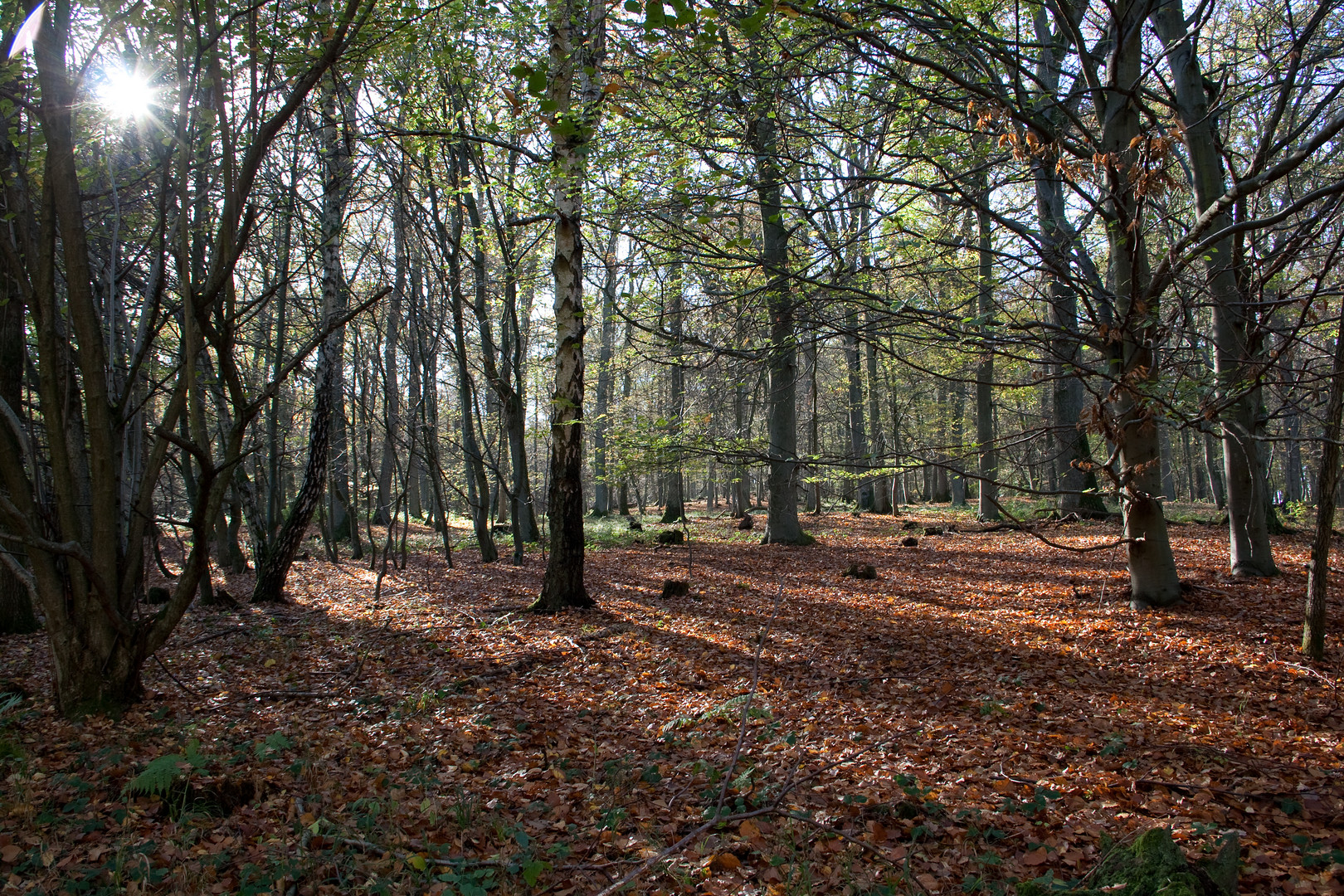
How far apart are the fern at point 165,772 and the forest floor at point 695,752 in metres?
0.02

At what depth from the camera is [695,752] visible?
410 centimetres

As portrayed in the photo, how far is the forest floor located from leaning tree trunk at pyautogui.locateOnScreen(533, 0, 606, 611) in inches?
21.6

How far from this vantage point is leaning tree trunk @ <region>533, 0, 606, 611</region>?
738 centimetres

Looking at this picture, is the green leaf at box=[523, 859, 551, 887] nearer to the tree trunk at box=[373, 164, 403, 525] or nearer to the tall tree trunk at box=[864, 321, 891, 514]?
the tree trunk at box=[373, 164, 403, 525]

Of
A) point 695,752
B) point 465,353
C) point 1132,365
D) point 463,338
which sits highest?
point 463,338

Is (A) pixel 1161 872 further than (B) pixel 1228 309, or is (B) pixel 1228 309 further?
(B) pixel 1228 309

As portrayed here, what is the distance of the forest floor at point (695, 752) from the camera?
9.23ft

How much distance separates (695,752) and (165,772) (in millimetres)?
2679

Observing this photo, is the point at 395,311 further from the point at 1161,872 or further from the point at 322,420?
the point at 1161,872

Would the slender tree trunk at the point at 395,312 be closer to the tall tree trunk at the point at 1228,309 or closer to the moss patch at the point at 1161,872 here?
the moss patch at the point at 1161,872

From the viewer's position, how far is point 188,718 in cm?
440

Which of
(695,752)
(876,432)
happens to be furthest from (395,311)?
(876,432)

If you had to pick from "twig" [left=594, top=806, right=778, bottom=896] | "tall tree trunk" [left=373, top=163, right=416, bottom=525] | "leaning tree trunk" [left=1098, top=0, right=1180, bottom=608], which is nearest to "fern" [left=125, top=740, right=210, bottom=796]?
"twig" [left=594, top=806, right=778, bottom=896]

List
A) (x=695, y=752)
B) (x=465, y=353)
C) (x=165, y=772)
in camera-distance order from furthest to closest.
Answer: (x=465, y=353)
(x=695, y=752)
(x=165, y=772)
